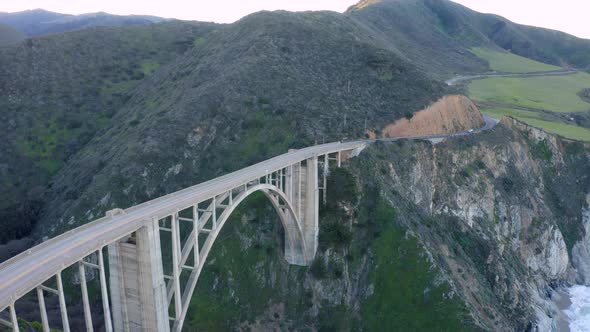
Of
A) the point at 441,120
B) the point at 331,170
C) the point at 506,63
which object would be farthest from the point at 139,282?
the point at 506,63

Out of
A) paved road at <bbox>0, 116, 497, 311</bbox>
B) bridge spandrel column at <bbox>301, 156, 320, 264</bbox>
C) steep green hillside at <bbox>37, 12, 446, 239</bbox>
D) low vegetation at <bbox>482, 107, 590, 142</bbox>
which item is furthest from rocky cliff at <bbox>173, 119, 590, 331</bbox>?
low vegetation at <bbox>482, 107, 590, 142</bbox>

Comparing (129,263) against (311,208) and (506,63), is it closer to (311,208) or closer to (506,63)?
(311,208)

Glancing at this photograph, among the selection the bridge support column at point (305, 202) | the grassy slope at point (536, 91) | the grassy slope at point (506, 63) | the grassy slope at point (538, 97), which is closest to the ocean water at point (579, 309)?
the grassy slope at point (538, 97)

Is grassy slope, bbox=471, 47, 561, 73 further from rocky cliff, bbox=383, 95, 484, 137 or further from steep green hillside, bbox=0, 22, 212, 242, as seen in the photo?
steep green hillside, bbox=0, 22, 212, 242

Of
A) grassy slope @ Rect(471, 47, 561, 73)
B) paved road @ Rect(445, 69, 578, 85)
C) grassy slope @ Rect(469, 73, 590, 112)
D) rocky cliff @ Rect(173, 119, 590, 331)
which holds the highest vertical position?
grassy slope @ Rect(471, 47, 561, 73)

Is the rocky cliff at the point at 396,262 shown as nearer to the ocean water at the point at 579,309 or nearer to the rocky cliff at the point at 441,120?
the ocean water at the point at 579,309

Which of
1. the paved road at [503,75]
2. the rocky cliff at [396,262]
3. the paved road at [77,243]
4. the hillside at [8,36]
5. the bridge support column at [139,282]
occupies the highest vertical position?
the hillside at [8,36]

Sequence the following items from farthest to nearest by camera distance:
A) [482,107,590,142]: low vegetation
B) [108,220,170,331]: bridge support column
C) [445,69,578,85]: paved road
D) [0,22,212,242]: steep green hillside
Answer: [445,69,578,85]: paved road
[482,107,590,142]: low vegetation
[0,22,212,242]: steep green hillside
[108,220,170,331]: bridge support column

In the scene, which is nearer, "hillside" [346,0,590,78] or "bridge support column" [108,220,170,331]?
"bridge support column" [108,220,170,331]
